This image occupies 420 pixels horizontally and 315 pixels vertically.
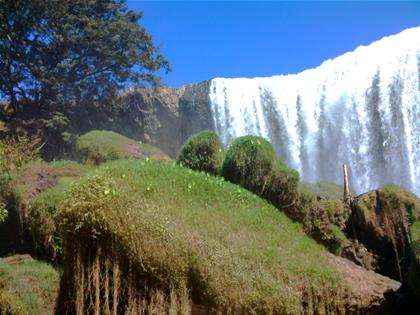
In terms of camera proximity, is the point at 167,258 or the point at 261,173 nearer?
the point at 167,258

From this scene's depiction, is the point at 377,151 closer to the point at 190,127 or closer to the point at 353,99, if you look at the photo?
the point at 353,99

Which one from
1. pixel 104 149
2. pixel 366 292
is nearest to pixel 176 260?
pixel 366 292

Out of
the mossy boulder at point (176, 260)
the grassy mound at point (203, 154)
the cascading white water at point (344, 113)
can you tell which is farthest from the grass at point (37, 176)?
the cascading white water at point (344, 113)

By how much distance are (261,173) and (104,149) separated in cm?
571

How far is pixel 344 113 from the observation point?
2242cm

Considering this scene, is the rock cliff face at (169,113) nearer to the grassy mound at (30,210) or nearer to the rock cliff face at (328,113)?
the rock cliff face at (328,113)

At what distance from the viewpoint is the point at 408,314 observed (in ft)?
30.2

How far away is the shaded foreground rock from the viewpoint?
9.06 metres

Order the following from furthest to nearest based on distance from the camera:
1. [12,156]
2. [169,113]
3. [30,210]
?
[169,113]
[12,156]
[30,210]

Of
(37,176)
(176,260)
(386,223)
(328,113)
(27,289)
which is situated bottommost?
(27,289)

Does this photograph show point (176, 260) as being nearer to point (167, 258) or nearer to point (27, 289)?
point (167, 258)

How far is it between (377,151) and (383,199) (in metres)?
8.66

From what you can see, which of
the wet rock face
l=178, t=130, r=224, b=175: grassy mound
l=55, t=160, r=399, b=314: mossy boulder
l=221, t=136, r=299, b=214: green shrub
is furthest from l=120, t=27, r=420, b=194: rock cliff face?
l=55, t=160, r=399, b=314: mossy boulder

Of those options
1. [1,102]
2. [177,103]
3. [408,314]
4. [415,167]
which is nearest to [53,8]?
[1,102]
